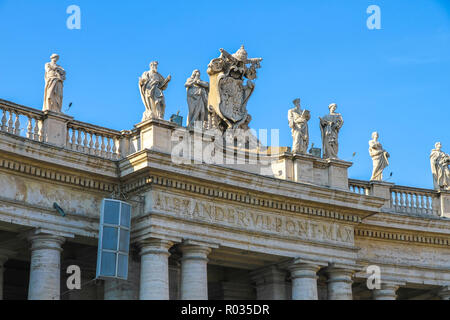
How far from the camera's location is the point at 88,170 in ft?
98.3

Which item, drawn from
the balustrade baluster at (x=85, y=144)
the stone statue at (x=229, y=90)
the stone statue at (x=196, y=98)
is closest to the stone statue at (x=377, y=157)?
the stone statue at (x=229, y=90)

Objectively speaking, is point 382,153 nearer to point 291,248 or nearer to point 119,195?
point 291,248

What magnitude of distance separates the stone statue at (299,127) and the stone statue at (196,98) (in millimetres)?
2977

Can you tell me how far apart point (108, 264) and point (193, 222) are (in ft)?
9.97

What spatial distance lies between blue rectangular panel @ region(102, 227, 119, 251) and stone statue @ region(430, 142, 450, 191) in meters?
13.8

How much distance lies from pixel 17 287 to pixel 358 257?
11212 mm

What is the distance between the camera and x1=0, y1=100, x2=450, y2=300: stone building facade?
29.3 meters

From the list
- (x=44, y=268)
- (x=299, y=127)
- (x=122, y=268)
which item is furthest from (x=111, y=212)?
(x=299, y=127)

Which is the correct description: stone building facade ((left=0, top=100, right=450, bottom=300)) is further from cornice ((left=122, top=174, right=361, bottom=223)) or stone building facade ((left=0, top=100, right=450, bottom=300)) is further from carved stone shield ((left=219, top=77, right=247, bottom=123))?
carved stone shield ((left=219, top=77, right=247, bottom=123))

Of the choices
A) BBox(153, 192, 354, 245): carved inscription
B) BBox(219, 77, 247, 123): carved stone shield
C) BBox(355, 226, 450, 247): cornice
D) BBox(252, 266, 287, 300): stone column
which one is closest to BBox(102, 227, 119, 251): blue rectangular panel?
BBox(153, 192, 354, 245): carved inscription

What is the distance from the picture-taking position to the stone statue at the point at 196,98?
108 feet

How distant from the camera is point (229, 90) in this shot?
112ft

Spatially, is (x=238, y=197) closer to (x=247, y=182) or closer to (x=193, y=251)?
(x=247, y=182)
